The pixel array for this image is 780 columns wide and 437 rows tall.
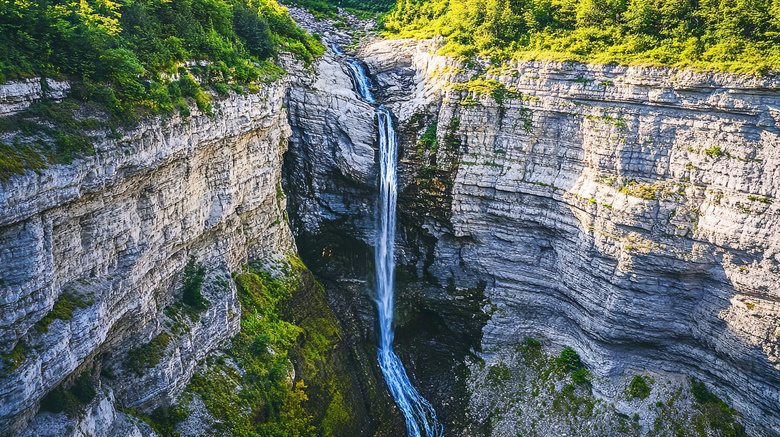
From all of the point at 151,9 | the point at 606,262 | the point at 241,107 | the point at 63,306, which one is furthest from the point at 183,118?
the point at 606,262

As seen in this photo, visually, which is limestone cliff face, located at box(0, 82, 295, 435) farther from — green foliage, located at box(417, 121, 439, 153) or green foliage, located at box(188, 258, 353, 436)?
green foliage, located at box(417, 121, 439, 153)

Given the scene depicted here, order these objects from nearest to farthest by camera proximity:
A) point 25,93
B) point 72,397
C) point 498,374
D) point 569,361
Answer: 1. point 25,93
2. point 72,397
3. point 569,361
4. point 498,374

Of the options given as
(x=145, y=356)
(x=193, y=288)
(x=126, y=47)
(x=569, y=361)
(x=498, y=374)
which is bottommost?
(x=498, y=374)

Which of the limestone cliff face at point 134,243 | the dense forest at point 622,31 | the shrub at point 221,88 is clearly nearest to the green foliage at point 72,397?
the limestone cliff face at point 134,243

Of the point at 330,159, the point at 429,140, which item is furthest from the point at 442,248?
the point at 330,159

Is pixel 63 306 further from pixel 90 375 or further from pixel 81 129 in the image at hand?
pixel 81 129

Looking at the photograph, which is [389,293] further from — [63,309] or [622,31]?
[622,31]

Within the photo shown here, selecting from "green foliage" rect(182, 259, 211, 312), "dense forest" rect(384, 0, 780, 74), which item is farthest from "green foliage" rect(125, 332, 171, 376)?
"dense forest" rect(384, 0, 780, 74)
